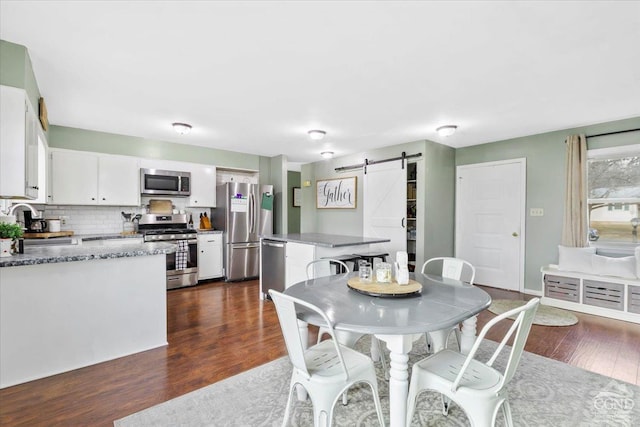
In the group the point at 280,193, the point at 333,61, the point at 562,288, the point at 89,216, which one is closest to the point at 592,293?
the point at 562,288

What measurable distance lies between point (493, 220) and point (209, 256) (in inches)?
184

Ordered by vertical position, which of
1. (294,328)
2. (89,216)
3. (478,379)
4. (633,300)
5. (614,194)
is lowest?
(633,300)

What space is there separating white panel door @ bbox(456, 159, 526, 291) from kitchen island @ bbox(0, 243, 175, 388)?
451 cm

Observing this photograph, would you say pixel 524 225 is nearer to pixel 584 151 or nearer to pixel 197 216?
pixel 584 151

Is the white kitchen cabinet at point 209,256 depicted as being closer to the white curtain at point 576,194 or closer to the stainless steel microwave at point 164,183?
the stainless steel microwave at point 164,183

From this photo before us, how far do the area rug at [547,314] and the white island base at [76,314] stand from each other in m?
3.76

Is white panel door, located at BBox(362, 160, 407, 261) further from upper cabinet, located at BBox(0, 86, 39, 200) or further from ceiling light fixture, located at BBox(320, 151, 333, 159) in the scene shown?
upper cabinet, located at BBox(0, 86, 39, 200)

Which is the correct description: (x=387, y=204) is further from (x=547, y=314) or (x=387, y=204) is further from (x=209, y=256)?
(x=209, y=256)

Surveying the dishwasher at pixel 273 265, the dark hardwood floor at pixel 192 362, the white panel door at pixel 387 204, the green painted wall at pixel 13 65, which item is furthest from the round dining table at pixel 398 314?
Result: the white panel door at pixel 387 204

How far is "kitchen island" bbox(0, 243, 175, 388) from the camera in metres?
2.15

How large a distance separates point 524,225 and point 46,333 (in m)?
5.59

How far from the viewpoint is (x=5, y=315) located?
213cm

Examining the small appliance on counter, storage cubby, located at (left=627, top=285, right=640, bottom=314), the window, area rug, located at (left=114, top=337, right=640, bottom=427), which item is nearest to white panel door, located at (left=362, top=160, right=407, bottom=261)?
the window

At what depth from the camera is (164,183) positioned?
4.87 meters
